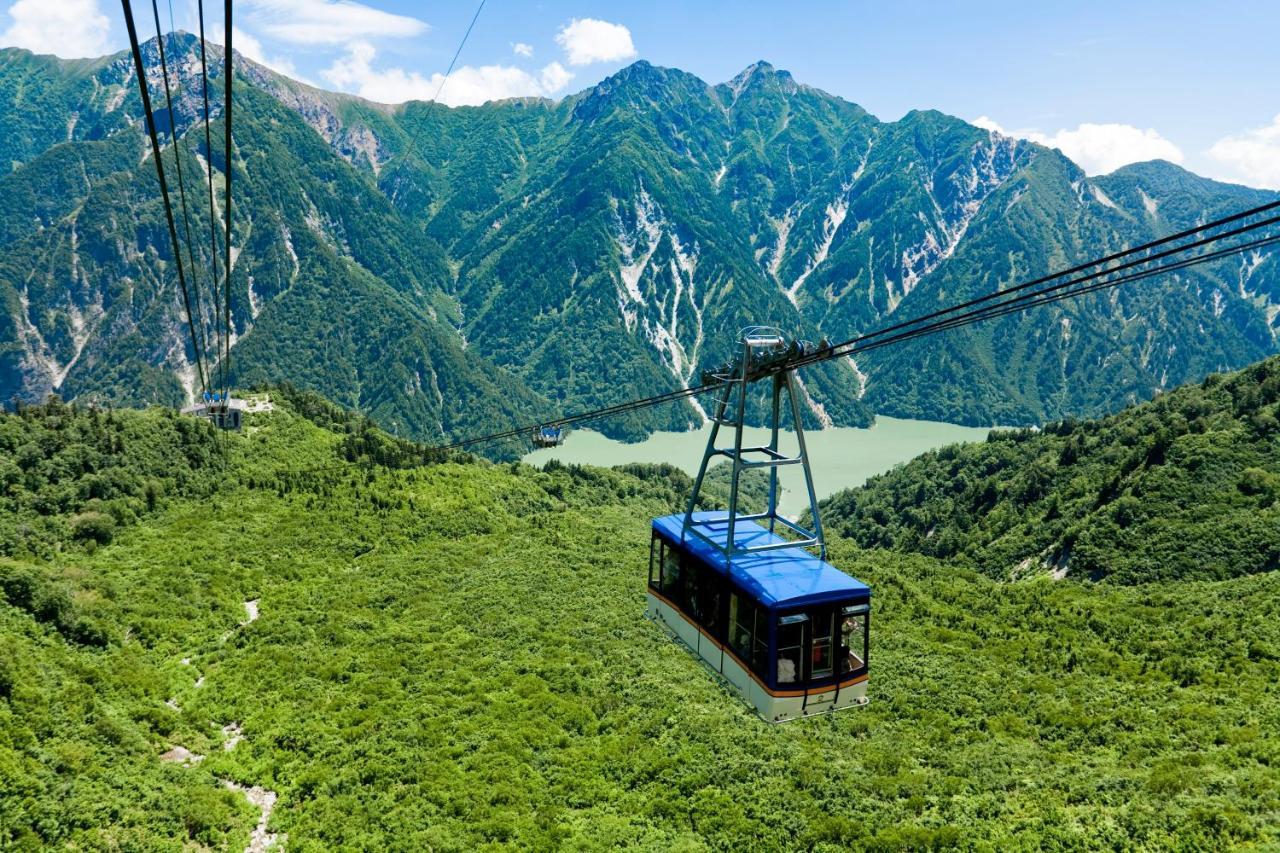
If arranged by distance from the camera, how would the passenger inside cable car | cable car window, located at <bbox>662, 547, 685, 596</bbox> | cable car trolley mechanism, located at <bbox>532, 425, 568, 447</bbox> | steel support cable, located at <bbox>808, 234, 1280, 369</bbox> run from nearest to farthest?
steel support cable, located at <bbox>808, 234, 1280, 369</bbox> → the passenger inside cable car → cable car window, located at <bbox>662, 547, 685, 596</bbox> → cable car trolley mechanism, located at <bbox>532, 425, 568, 447</bbox>

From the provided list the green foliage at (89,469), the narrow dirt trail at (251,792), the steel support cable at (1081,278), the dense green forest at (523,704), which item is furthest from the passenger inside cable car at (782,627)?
the green foliage at (89,469)

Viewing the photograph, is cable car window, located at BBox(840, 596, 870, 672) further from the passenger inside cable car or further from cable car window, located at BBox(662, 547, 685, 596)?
cable car window, located at BBox(662, 547, 685, 596)

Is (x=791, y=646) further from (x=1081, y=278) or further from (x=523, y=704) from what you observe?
(x=523, y=704)

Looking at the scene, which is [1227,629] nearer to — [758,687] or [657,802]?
Result: [657,802]

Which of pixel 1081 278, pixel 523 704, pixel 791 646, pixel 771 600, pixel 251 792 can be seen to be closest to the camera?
pixel 1081 278

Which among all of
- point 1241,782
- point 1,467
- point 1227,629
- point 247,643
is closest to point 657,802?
point 1241,782

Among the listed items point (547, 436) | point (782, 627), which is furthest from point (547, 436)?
point (782, 627)

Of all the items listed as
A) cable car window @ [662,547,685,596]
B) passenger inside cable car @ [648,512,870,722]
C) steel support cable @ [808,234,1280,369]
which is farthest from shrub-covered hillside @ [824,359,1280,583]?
steel support cable @ [808,234,1280,369]
